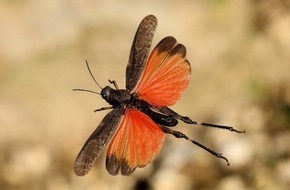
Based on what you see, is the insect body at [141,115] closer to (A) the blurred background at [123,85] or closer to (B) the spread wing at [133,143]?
(B) the spread wing at [133,143]

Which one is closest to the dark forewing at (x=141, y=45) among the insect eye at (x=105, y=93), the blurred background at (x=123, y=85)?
the insect eye at (x=105, y=93)

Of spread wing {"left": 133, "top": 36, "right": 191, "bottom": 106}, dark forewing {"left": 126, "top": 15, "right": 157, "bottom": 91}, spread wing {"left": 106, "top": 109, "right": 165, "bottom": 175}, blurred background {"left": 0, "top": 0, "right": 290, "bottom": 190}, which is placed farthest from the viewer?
blurred background {"left": 0, "top": 0, "right": 290, "bottom": 190}

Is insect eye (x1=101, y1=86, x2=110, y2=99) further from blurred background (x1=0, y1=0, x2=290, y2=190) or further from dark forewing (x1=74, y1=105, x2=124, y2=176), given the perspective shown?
blurred background (x1=0, y1=0, x2=290, y2=190)

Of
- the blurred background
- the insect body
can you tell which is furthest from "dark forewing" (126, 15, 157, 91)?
the blurred background

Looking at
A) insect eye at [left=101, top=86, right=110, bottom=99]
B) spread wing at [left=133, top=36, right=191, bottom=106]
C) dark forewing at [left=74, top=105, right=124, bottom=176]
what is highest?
spread wing at [left=133, top=36, right=191, bottom=106]

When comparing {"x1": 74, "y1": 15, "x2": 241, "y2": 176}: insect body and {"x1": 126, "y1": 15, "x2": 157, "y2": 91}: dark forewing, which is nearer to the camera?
{"x1": 74, "y1": 15, "x2": 241, "y2": 176}: insect body

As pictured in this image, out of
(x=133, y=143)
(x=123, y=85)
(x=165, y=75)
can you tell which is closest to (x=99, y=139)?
(x=133, y=143)

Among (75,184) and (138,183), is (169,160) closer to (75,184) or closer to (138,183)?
(138,183)
